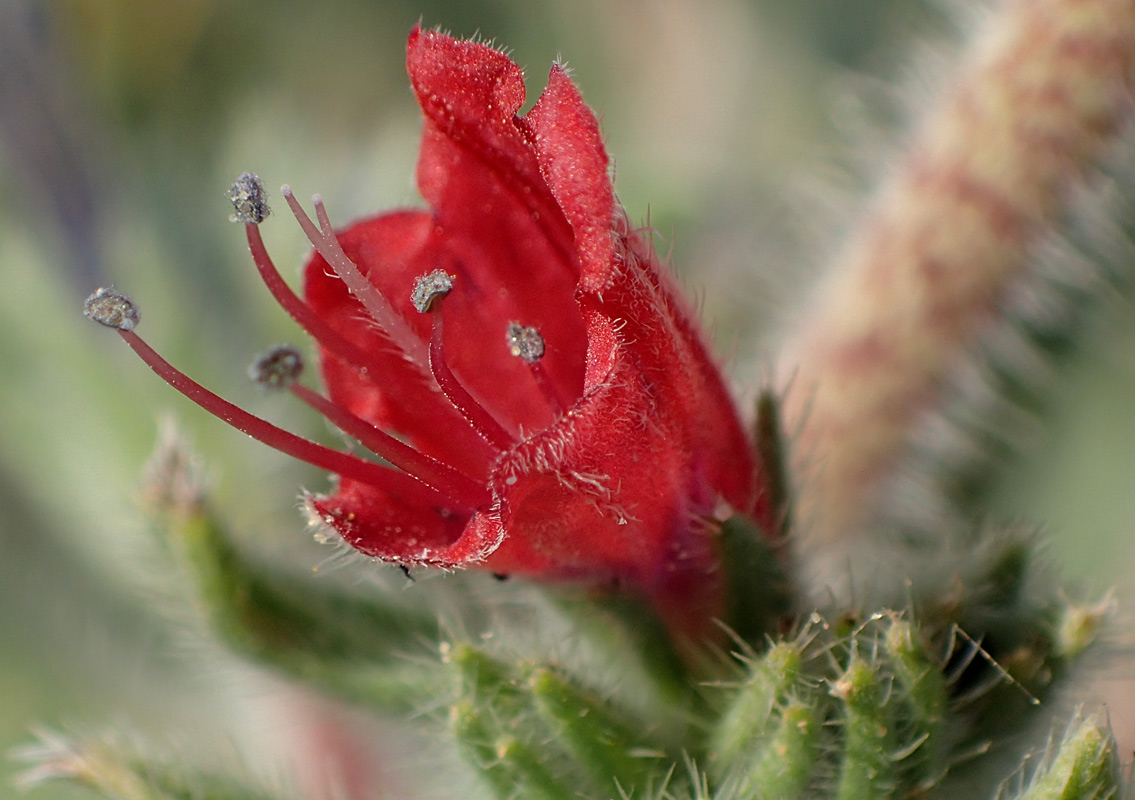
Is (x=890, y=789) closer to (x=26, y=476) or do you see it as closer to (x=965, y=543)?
(x=965, y=543)

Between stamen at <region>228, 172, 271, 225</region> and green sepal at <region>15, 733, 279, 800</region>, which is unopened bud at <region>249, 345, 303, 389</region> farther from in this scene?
green sepal at <region>15, 733, 279, 800</region>

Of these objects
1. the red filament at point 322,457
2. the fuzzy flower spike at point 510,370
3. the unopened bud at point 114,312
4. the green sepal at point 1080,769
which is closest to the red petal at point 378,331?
the fuzzy flower spike at point 510,370

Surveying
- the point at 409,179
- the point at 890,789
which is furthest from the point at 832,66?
the point at 890,789

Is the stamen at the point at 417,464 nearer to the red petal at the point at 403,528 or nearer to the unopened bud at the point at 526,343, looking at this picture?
the red petal at the point at 403,528

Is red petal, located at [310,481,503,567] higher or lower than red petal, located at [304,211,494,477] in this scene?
lower

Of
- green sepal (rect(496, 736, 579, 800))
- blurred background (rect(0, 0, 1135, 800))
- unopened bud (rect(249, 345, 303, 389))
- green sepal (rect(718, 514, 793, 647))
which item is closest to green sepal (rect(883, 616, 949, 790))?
green sepal (rect(718, 514, 793, 647))

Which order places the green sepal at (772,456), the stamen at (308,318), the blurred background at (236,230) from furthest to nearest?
the blurred background at (236,230) → the green sepal at (772,456) → the stamen at (308,318)
